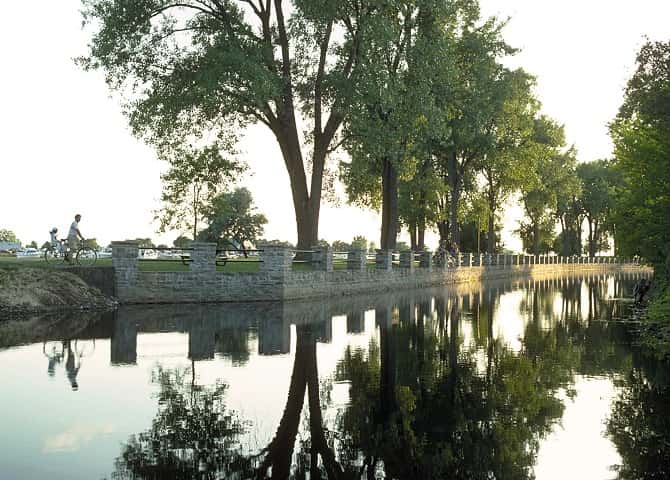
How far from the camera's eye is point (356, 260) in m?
32.1

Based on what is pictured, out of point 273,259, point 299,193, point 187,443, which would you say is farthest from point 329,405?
point 299,193

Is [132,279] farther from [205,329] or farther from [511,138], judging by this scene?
[511,138]

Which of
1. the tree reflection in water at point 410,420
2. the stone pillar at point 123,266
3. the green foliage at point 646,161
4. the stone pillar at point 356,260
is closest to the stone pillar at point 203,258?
the stone pillar at point 123,266

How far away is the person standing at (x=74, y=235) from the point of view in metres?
23.8

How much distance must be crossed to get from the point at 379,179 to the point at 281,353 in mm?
32584

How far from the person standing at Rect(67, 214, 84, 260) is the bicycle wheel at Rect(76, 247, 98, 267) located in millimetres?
331

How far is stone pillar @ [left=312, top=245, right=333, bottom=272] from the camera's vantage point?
28.8 m

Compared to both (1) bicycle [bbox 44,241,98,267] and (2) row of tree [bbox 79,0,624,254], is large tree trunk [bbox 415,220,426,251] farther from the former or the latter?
(1) bicycle [bbox 44,241,98,267]

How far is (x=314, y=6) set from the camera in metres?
28.0

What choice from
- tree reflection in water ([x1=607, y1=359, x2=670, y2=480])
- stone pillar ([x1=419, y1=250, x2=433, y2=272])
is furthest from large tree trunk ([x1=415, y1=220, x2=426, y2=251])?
tree reflection in water ([x1=607, y1=359, x2=670, y2=480])

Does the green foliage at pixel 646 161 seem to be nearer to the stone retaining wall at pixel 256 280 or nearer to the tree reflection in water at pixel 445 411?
the tree reflection in water at pixel 445 411

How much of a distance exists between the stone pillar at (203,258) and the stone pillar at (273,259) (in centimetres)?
183

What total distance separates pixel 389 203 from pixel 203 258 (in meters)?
14.8

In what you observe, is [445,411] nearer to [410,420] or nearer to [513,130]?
[410,420]
